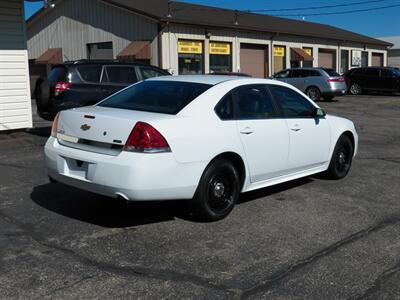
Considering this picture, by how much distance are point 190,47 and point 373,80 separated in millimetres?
11628

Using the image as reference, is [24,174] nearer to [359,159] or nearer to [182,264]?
[182,264]

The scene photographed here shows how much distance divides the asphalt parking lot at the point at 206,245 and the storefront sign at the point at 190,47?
18154mm

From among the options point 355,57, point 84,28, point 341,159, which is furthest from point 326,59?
point 341,159

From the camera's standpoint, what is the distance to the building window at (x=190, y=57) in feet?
81.5

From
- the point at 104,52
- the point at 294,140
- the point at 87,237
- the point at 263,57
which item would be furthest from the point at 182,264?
the point at 263,57

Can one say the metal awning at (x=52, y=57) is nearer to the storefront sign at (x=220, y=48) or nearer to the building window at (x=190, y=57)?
the building window at (x=190, y=57)

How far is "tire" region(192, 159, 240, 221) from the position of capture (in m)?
5.29

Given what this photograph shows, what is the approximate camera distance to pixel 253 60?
97.3 ft

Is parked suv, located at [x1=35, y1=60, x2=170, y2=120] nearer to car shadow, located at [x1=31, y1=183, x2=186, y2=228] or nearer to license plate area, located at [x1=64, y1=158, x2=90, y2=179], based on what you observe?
car shadow, located at [x1=31, y1=183, x2=186, y2=228]

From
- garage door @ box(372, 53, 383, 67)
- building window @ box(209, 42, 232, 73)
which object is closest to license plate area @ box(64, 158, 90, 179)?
building window @ box(209, 42, 232, 73)

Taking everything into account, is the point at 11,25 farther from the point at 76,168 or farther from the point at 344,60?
the point at 344,60

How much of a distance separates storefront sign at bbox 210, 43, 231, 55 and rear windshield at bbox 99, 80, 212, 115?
816 inches

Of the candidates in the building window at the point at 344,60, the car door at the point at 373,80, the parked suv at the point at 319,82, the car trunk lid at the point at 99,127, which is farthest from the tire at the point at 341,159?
the building window at the point at 344,60

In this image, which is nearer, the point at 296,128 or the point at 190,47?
the point at 296,128
